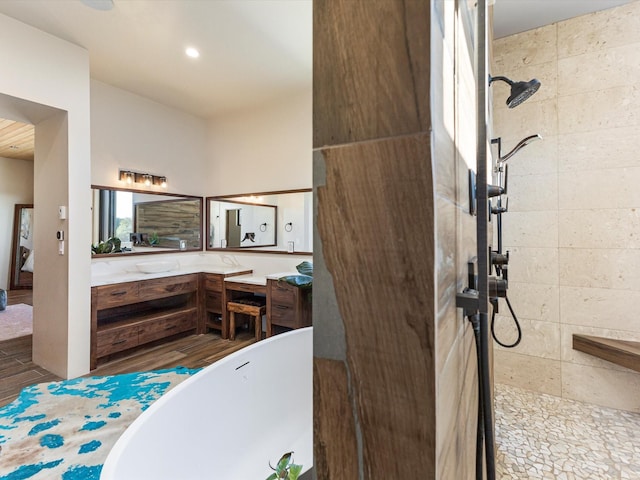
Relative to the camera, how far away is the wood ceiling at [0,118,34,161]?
3930 millimetres

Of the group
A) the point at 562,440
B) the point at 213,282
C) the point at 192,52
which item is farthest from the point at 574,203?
the point at 213,282

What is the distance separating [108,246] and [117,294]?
0.73 m

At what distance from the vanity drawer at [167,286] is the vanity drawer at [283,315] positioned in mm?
1169

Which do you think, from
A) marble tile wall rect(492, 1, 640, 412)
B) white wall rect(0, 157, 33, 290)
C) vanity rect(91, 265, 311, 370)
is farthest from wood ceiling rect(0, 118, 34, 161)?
marble tile wall rect(492, 1, 640, 412)

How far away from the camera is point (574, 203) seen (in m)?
2.28

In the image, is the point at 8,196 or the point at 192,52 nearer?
the point at 192,52

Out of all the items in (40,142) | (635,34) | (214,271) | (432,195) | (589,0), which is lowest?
(214,271)

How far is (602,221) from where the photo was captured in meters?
2.20

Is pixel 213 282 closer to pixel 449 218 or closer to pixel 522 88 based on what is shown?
pixel 522 88

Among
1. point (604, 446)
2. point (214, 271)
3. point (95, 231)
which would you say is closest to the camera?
point (604, 446)

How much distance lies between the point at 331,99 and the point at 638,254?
107 inches

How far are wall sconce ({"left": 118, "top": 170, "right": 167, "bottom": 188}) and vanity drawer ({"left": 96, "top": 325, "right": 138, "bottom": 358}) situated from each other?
5.44ft

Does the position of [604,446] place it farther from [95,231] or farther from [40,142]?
[40,142]

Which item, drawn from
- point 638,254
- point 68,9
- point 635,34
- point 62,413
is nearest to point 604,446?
point 638,254
